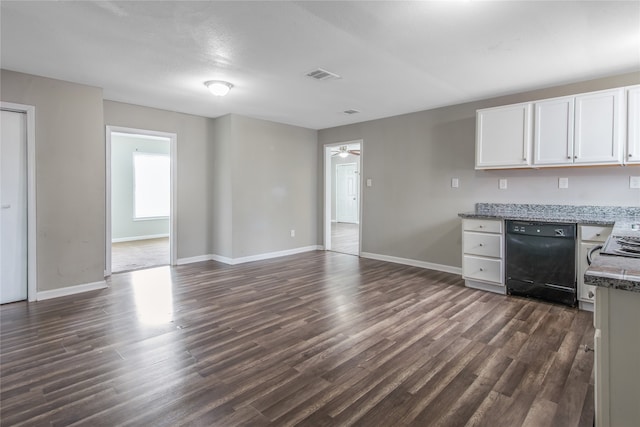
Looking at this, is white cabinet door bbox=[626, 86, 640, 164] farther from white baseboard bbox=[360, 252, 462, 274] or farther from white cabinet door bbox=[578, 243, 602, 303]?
white baseboard bbox=[360, 252, 462, 274]

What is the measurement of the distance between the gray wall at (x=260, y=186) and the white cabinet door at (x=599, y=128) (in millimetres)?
4318

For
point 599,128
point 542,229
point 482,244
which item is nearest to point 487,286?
point 482,244

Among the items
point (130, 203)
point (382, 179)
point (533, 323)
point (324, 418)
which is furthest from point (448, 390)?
point (130, 203)

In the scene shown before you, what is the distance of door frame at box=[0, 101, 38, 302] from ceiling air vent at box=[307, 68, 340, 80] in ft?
9.84

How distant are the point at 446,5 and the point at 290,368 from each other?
2620 mm

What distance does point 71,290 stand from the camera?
3.86 metres

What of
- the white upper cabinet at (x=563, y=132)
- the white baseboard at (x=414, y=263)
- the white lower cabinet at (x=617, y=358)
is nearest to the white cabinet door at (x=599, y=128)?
the white upper cabinet at (x=563, y=132)

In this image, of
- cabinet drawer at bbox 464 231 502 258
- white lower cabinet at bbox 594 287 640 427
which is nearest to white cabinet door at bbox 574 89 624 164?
cabinet drawer at bbox 464 231 502 258

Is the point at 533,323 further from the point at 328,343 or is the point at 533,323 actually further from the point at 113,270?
the point at 113,270

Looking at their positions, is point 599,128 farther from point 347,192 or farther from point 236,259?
point 347,192

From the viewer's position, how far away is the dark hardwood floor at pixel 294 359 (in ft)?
5.90

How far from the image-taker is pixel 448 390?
1996 millimetres

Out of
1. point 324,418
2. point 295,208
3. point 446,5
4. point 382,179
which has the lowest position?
point 324,418

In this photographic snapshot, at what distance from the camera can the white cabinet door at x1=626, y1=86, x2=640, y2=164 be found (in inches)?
125
